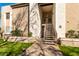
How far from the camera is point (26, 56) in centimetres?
303

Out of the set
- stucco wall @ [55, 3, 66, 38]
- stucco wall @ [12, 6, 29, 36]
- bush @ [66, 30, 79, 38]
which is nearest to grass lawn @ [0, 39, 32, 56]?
stucco wall @ [12, 6, 29, 36]

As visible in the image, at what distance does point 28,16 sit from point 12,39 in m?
0.44

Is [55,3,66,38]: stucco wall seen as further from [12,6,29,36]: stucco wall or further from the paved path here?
[12,6,29,36]: stucco wall

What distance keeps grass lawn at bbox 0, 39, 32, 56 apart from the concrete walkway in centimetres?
9

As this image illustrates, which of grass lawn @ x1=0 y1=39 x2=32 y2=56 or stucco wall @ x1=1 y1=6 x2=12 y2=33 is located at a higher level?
stucco wall @ x1=1 y1=6 x2=12 y2=33

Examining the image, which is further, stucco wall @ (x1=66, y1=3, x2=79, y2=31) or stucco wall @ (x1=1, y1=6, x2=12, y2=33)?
stucco wall @ (x1=1, y1=6, x2=12, y2=33)

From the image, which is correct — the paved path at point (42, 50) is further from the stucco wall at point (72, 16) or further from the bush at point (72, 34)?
the stucco wall at point (72, 16)

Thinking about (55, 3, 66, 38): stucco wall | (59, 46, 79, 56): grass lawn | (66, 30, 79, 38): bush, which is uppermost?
(55, 3, 66, 38): stucco wall

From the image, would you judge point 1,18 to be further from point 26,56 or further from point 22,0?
point 26,56

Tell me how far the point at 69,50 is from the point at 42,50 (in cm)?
42

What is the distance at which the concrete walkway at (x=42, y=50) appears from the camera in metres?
A: 3.03

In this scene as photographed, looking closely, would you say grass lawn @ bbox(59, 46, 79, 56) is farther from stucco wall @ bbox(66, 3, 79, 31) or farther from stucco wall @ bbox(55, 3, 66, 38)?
stucco wall @ bbox(66, 3, 79, 31)

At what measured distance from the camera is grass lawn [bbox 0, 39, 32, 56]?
9.95 ft

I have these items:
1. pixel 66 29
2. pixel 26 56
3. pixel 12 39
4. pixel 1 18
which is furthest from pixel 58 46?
pixel 1 18
